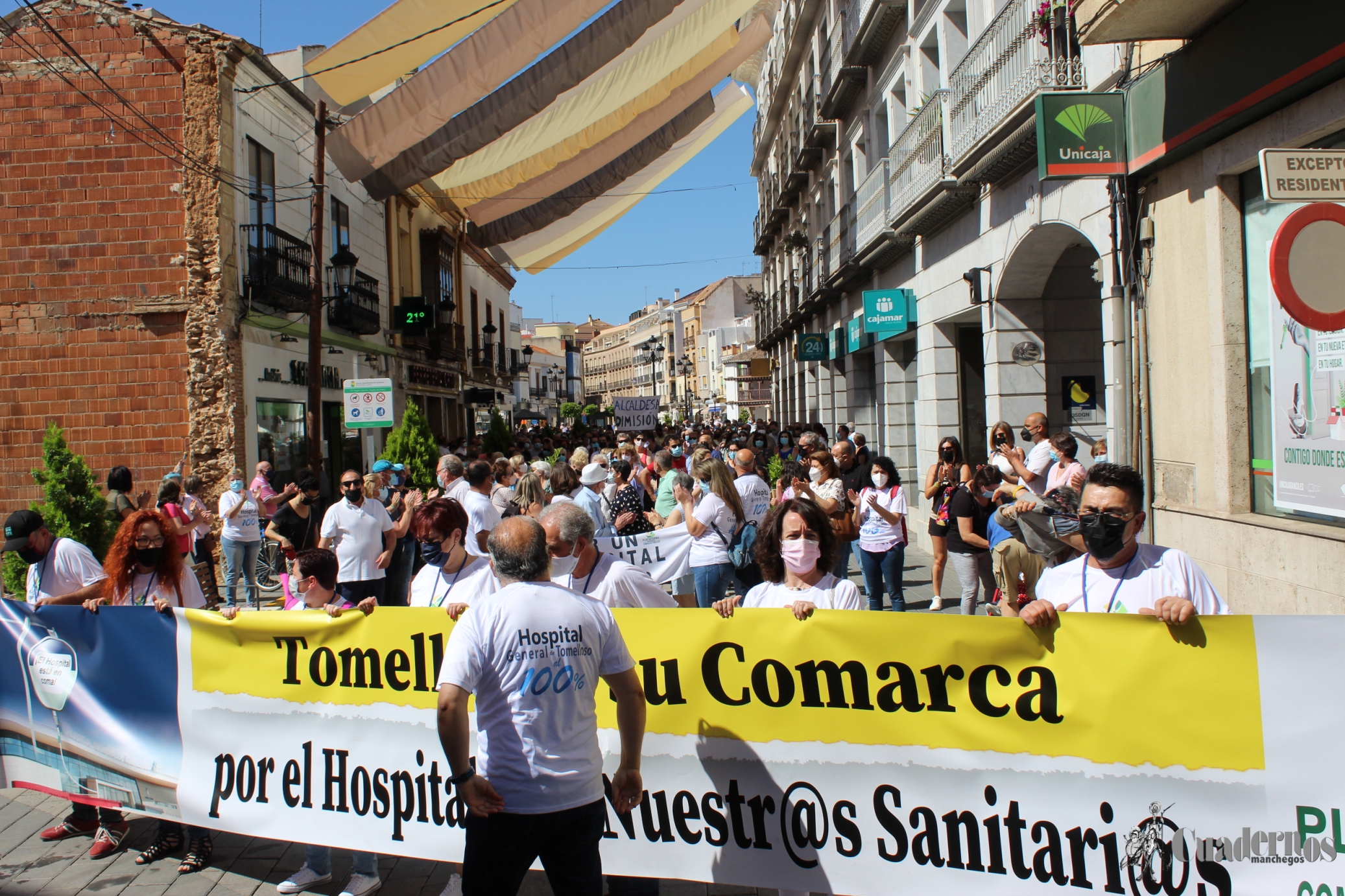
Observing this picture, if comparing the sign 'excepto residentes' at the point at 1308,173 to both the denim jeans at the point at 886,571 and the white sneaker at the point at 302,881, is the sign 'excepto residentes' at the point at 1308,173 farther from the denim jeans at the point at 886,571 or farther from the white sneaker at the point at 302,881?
the white sneaker at the point at 302,881

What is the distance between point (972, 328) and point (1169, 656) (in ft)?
40.9

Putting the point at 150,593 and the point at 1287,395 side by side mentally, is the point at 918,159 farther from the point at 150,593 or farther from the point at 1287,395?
the point at 150,593

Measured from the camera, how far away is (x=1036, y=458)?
890cm

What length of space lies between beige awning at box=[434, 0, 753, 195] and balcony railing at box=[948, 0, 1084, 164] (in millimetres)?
6846

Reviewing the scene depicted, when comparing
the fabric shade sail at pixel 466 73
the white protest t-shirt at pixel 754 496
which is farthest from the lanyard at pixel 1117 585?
the fabric shade sail at pixel 466 73

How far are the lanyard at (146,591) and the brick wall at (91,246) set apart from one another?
1042cm

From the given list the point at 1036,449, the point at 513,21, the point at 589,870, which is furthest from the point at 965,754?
the point at 513,21

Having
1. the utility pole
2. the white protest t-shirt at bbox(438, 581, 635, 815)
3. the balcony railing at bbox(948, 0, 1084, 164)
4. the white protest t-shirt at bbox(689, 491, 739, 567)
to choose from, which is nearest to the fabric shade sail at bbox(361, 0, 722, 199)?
the utility pole

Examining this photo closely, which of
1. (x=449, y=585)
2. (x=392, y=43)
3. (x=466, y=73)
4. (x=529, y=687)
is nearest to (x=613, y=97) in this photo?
(x=466, y=73)

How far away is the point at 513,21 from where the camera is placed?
48.0 feet

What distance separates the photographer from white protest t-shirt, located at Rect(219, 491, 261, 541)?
9.95 meters

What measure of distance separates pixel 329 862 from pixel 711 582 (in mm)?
3768

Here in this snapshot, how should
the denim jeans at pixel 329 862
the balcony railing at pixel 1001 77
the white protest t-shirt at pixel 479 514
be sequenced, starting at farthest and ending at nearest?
the balcony railing at pixel 1001 77, the white protest t-shirt at pixel 479 514, the denim jeans at pixel 329 862

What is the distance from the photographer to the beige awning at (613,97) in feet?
59.2
